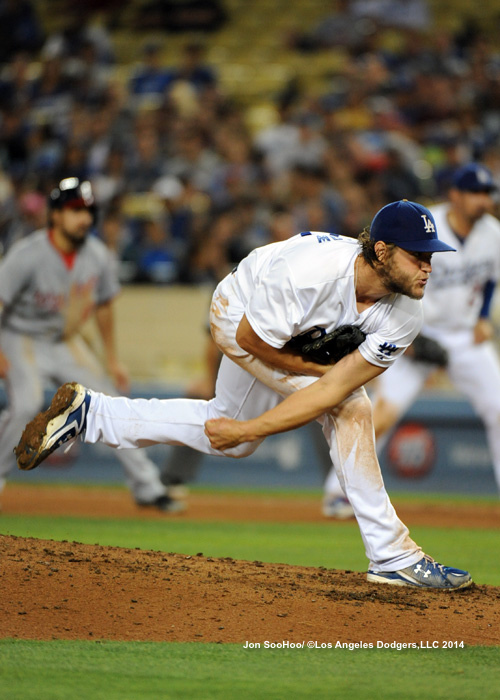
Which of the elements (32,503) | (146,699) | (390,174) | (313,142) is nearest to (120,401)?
(146,699)

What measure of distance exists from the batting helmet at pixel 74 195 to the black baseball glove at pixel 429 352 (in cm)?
268

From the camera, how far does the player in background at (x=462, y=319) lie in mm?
→ 7949

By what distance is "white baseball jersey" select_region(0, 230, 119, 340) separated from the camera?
25.4 feet

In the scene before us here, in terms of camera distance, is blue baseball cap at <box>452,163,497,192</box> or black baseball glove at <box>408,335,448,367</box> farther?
black baseball glove at <box>408,335,448,367</box>

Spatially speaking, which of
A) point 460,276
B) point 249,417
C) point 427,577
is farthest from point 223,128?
point 427,577

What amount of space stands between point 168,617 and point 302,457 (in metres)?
7.21

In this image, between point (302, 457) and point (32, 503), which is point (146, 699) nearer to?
point (32, 503)

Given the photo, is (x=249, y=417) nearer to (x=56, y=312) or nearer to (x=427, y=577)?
(x=427, y=577)

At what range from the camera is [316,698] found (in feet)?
10.4

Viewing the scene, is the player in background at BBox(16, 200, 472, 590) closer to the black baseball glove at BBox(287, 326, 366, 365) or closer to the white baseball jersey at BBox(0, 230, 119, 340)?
the black baseball glove at BBox(287, 326, 366, 365)

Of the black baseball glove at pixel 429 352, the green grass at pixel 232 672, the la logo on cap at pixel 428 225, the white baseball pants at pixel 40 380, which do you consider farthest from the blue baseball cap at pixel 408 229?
the white baseball pants at pixel 40 380

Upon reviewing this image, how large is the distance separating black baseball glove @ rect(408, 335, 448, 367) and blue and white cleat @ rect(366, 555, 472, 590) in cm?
333

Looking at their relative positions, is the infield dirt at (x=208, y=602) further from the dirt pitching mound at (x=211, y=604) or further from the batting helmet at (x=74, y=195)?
the batting helmet at (x=74, y=195)

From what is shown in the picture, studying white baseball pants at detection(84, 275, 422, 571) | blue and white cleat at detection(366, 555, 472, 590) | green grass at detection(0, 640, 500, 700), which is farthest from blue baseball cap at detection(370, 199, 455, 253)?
green grass at detection(0, 640, 500, 700)
